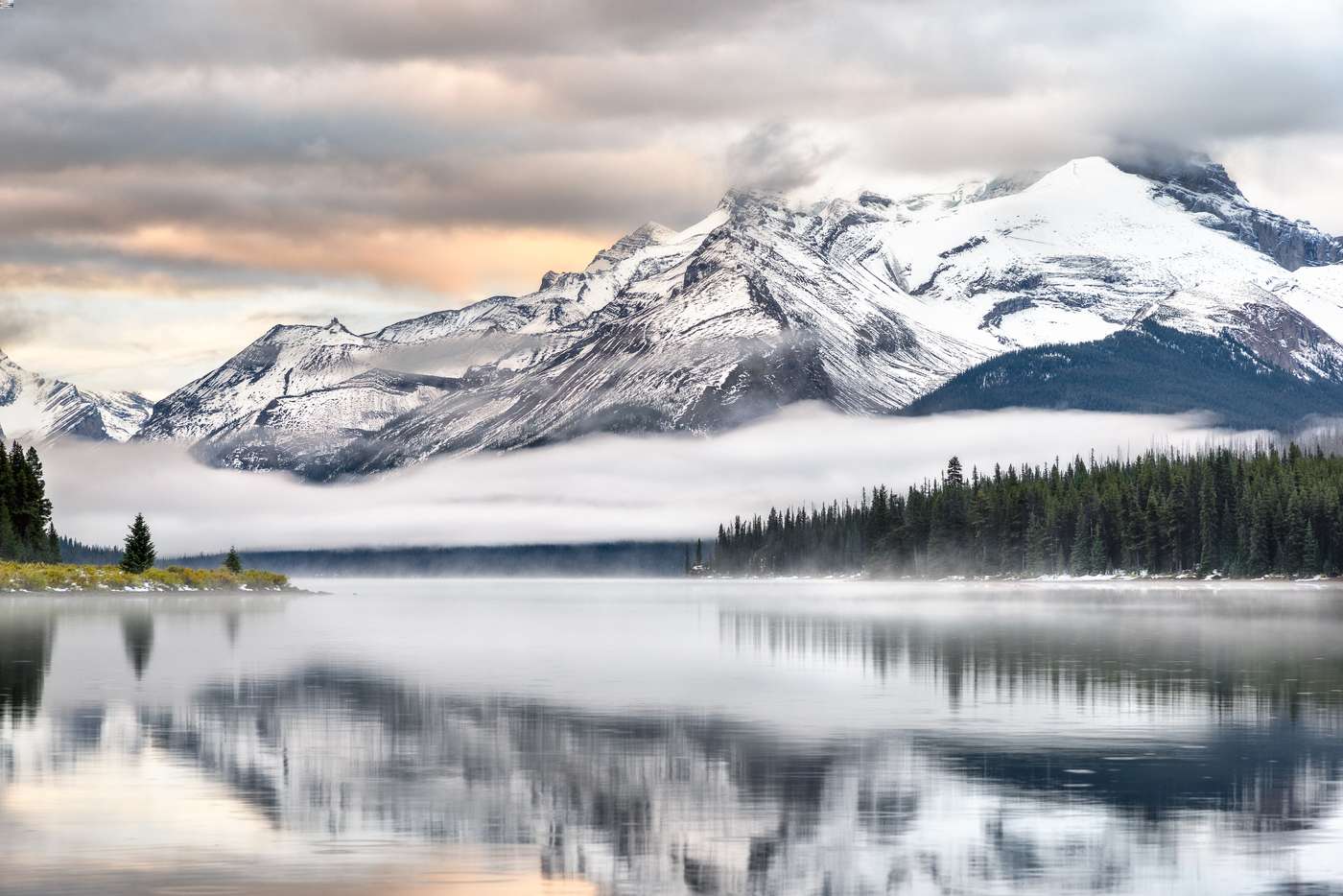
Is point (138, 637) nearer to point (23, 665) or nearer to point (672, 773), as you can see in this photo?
point (23, 665)

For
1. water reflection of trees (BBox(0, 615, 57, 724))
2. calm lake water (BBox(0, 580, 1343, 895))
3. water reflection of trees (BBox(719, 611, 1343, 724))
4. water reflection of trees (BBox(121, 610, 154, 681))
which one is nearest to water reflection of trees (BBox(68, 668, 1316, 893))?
calm lake water (BBox(0, 580, 1343, 895))

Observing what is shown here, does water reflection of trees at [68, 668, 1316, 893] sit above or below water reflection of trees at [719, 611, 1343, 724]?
below

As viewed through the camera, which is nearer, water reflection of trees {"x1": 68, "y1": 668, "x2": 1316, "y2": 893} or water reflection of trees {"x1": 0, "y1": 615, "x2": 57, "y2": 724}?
water reflection of trees {"x1": 68, "y1": 668, "x2": 1316, "y2": 893}

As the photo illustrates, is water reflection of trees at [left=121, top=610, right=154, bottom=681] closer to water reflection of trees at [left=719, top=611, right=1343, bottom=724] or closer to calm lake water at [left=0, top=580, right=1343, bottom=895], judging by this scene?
calm lake water at [left=0, top=580, right=1343, bottom=895]

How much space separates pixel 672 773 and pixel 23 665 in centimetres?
Answer: 3917

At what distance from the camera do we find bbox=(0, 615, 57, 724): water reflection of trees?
51.7 metres

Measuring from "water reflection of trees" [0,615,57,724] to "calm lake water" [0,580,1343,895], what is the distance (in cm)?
31

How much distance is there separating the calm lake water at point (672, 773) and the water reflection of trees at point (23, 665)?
314 mm

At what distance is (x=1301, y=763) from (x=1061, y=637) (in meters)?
55.4

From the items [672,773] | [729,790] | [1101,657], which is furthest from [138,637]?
[729,790]

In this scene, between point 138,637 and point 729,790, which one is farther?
point 138,637

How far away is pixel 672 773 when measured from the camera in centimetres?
3891

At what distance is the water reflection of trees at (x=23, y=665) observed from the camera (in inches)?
2036

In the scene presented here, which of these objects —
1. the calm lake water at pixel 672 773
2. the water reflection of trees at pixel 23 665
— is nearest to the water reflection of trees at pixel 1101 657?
the calm lake water at pixel 672 773
